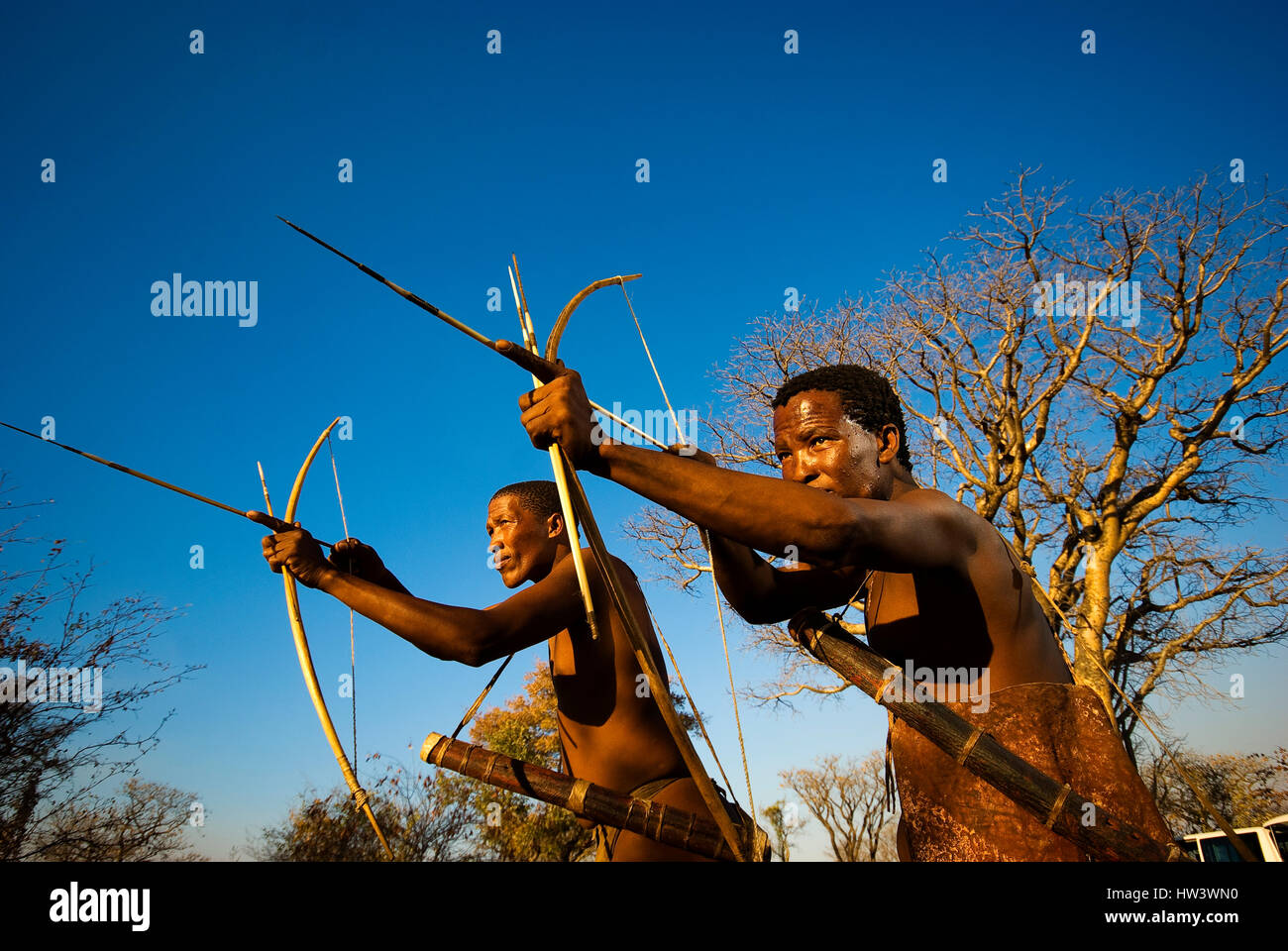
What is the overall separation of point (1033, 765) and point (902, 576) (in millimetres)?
679

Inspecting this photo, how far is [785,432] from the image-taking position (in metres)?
2.65

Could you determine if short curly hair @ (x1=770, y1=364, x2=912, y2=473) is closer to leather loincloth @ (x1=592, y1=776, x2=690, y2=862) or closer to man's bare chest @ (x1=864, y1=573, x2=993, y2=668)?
man's bare chest @ (x1=864, y1=573, x2=993, y2=668)

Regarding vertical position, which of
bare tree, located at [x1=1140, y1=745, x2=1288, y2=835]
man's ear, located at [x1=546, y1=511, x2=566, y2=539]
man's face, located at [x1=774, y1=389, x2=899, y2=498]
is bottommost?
bare tree, located at [x1=1140, y1=745, x2=1288, y2=835]

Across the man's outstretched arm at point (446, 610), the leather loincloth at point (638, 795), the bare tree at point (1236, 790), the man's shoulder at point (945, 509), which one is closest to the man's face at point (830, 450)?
the man's shoulder at point (945, 509)

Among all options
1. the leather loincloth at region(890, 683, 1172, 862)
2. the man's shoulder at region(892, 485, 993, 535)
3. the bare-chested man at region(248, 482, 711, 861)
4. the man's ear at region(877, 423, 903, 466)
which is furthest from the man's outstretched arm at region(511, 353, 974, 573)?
the bare-chested man at region(248, 482, 711, 861)

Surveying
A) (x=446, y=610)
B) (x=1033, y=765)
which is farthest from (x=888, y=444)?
(x=446, y=610)

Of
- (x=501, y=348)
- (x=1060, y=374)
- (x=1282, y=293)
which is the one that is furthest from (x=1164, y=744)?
(x=1282, y=293)

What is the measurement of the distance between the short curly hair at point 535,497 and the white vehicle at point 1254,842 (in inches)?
374

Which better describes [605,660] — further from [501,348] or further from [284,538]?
[501,348]

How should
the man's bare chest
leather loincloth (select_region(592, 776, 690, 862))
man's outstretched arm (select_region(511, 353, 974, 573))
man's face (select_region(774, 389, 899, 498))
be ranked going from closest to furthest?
1. man's outstretched arm (select_region(511, 353, 974, 573))
2. the man's bare chest
3. man's face (select_region(774, 389, 899, 498))
4. leather loincloth (select_region(592, 776, 690, 862))

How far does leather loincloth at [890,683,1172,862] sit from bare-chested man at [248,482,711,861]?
1046mm

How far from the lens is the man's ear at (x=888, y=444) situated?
2.70m

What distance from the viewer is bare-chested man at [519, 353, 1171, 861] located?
67.1 inches

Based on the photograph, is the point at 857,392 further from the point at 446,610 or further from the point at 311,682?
the point at 311,682
